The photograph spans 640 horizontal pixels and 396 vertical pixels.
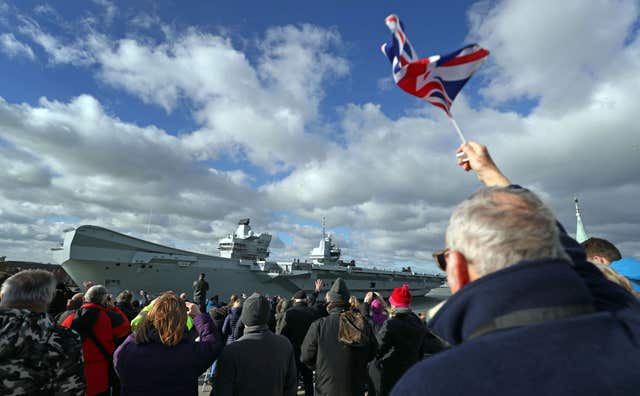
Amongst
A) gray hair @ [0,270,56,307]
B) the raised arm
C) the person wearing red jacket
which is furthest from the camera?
the person wearing red jacket

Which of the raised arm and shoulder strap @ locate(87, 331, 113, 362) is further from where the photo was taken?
shoulder strap @ locate(87, 331, 113, 362)

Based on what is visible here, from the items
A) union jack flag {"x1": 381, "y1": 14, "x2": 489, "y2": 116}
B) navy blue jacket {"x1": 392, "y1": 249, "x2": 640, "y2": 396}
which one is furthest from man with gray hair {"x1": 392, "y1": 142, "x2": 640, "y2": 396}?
union jack flag {"x1": 381, "y1": 14, "x2": 489, "y2": 116}

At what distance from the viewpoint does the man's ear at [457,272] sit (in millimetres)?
1057

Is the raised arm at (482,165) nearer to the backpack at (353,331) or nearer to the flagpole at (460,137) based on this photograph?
the flagpole at (460,137)

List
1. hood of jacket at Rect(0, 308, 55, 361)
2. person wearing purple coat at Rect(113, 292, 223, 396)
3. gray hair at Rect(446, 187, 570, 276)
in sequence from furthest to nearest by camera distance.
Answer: person wearing purple coat at Rect(113, 292, 223, 396) → hood of jacket at Rect(0, 308, 55, 361) → gray hair at Rect(446, 187, 570, 276)

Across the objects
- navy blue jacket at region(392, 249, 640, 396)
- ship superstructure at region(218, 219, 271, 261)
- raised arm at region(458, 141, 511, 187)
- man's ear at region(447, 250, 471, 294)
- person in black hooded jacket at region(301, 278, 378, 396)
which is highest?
ship superstructure at region(218, 219, 271, 261)

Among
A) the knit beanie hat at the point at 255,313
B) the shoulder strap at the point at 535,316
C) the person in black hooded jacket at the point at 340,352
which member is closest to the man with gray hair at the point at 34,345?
the knit beanie hat at the point at 255,313

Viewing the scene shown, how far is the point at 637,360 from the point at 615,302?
323 mm

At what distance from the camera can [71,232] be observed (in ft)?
68.6

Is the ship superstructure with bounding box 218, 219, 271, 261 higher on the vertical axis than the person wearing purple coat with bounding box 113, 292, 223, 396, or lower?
higher

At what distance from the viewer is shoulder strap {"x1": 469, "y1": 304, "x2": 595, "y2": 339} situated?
2.66 ft

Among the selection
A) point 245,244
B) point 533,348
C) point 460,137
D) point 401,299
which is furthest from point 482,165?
point 245,244

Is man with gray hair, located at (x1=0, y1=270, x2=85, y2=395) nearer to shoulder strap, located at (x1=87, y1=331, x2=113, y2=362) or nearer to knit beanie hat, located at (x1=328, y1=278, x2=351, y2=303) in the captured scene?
shoulder strap, located at (x1=87, y1=331, x2=113, y2=362)

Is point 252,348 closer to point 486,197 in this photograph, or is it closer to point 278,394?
point 278,394
